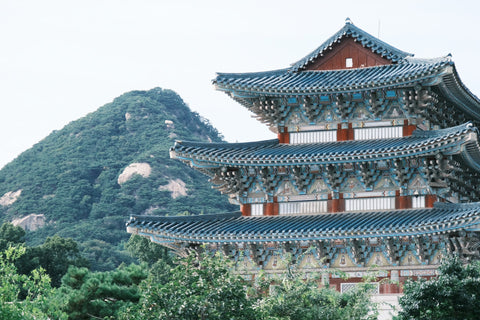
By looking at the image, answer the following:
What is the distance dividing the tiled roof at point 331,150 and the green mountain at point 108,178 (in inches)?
2699

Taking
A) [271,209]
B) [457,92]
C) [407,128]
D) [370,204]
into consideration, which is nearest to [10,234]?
[271,209]

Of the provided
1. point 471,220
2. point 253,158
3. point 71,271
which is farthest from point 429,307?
point 71,271

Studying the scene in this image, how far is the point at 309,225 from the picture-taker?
106ft

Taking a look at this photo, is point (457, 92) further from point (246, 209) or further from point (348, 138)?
point (246, 209)

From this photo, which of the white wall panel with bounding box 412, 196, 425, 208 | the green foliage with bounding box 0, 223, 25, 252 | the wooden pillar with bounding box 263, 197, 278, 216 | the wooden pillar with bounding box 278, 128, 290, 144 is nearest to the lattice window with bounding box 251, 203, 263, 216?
the wooden pillar with bounding box 263, 197, 278, 216

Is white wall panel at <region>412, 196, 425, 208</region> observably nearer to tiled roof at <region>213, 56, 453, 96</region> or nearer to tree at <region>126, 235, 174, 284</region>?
tiled roof at <region>213, 56, 453, 96</region>

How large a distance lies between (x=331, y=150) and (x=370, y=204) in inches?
89.2

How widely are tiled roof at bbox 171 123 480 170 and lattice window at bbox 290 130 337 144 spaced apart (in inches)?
10.4

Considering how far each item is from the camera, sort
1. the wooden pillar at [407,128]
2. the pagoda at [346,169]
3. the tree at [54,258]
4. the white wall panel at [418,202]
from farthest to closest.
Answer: the tree at [54,258] → the wooden pillar at [407,128] → the white wall panel at [418,202] → the pagoda at [346,169]

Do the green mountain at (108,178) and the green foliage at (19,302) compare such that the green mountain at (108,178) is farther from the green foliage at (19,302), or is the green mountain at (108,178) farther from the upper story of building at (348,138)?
the green foliage at (19,302)

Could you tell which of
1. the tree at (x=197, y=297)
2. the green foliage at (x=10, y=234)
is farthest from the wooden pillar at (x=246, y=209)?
the green foliage at (x=10, y=234)

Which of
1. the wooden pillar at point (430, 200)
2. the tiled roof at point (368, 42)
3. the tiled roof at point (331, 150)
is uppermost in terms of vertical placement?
the tiled roof at point (368, 42)

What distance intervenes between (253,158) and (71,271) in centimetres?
1354

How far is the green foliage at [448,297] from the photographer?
Result: 2553cm
